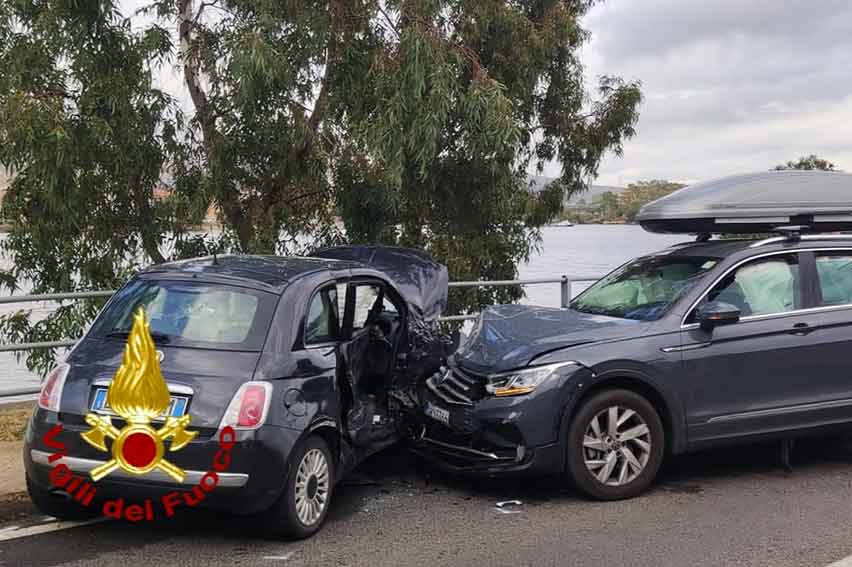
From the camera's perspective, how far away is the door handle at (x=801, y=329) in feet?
21.3

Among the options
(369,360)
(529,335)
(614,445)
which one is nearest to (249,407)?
(369,360)

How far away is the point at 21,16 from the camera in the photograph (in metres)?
10.0

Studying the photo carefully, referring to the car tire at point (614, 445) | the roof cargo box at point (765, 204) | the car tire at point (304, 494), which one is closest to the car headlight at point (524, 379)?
the car tire at point (614, 445)

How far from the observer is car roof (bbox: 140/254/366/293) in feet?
17.9

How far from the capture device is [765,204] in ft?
22.4

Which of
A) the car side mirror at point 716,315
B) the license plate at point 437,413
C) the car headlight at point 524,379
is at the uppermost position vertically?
the car side mirror at point 716,315

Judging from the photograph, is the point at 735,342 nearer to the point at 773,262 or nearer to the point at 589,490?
the point at 773,262

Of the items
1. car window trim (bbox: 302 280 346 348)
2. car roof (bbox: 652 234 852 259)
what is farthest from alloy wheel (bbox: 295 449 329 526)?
car roof (bbox: 652 234 852 259)

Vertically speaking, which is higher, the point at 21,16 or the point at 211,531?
the point at 21,16

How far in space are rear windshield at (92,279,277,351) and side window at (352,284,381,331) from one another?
3.40ft

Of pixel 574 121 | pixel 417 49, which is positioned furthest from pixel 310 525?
pixel 574 121

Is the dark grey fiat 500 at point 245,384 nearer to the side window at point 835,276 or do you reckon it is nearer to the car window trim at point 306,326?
the car window trim at point 306,326

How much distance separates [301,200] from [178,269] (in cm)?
640

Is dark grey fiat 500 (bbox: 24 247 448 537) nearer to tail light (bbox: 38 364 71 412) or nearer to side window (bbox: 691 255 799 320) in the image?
tail light (bbox: 38 364 71 412)
